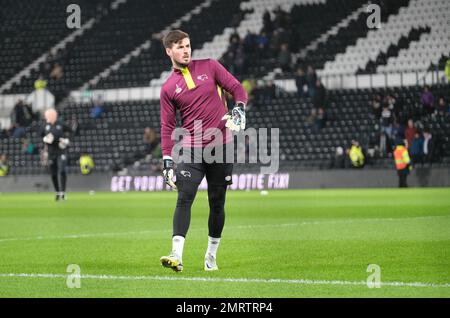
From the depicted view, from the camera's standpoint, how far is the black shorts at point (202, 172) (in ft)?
30.9

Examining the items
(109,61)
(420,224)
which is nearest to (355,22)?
(109,61)

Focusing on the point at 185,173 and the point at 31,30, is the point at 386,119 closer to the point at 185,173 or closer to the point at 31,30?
the point at 31,30

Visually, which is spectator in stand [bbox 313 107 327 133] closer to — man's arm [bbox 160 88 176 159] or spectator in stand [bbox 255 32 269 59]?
spectator in stand [bbox 255 32 269 59]

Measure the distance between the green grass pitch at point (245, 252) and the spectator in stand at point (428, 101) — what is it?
38.9 ft

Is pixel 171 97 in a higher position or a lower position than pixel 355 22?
lower

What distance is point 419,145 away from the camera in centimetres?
3158

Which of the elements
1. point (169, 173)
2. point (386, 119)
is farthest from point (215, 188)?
point (386, 119)

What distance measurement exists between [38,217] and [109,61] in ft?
78.6

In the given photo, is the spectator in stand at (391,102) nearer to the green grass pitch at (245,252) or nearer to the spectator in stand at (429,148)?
the spectator in stand at (429,148)

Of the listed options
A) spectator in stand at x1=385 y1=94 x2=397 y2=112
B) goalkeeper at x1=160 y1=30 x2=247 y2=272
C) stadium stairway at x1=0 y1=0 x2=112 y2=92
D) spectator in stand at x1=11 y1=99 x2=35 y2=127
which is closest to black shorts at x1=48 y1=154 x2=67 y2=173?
spectator in stand at x1=385 y1=94 x2=397 y2=112

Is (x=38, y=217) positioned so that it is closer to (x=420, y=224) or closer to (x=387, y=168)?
(x=420, y=224)

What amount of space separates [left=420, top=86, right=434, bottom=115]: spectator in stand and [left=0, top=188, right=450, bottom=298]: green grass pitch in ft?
38.9

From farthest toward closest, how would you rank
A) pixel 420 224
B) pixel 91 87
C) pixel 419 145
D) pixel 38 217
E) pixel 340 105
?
pixel 91 87 → pixel 340 105 → pixel 419 145 → pixel 38 217 → pixel 420 224

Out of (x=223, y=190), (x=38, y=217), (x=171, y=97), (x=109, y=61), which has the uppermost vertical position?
(x=109, y=61)
